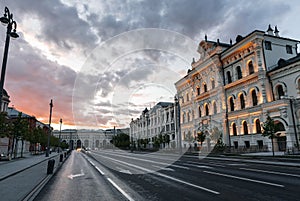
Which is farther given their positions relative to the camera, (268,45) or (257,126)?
(268,45)

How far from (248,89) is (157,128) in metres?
49.0

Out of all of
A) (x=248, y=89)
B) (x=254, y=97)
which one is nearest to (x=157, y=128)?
(x=248, y=89)

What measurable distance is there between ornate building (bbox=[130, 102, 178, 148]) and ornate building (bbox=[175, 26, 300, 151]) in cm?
1695

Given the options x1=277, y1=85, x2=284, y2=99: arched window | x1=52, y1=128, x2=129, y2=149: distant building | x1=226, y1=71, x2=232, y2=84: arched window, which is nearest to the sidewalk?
x1=277, y1=85, x2=284, y2=99: arched window

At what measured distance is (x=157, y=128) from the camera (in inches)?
3322

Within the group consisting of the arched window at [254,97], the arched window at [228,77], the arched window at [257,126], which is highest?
the arched window at [228,77]

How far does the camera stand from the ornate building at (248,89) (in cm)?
3266

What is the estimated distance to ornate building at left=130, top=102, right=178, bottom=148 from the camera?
70.2 m

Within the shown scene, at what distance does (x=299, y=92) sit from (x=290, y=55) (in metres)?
13.6

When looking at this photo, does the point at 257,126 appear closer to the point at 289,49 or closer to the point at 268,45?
the point at 268,45

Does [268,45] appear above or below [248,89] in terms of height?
above

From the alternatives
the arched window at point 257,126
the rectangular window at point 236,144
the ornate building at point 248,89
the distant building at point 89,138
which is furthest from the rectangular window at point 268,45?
the distant building at point 89,138

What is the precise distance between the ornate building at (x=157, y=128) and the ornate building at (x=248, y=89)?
17.0 meters

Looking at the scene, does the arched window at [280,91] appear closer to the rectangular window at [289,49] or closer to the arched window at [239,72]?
the arched window at [239,72]
